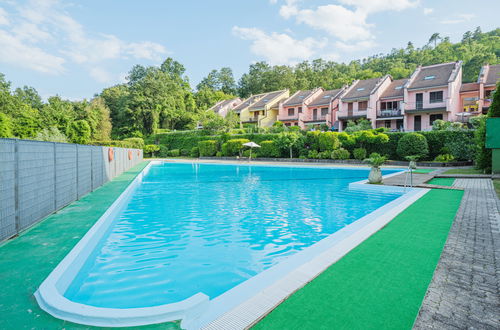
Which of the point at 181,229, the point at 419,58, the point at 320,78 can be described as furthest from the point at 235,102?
the point at 181,229

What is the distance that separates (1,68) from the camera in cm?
5306

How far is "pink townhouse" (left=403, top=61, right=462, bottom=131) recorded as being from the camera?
30828 millimetres

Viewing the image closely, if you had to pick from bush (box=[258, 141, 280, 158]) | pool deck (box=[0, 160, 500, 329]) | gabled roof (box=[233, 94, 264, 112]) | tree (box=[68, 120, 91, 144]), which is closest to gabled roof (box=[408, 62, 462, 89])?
bush (box=[258, 141, 280, 158])

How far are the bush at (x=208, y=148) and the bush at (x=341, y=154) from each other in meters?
15.9

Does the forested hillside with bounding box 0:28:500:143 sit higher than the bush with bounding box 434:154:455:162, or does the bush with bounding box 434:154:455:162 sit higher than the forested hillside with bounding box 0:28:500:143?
the forested hillside with bounding box 0:28:500:143

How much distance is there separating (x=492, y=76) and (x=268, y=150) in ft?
80.3

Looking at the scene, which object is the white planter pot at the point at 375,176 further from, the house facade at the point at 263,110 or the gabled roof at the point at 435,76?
the house facade at the point at 263,110

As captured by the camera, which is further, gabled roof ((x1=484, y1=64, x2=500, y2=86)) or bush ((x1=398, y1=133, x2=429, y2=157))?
gabled roof ((x1=484, y1=64, x2=500, y2=86))

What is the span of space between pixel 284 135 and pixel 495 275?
86.1 ft

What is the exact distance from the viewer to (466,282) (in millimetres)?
3154

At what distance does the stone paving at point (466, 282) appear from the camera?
8.01 ft

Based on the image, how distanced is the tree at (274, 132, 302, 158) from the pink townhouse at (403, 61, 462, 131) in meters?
13.5

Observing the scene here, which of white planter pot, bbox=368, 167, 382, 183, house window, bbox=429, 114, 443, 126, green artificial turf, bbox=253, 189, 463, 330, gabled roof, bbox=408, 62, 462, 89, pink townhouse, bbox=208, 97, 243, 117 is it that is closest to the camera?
green artificial turf, bbox=253, 189, 463, 330

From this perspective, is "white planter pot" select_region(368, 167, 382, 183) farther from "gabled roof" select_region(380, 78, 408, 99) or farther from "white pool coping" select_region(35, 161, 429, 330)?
"gabled roof" select_region(380, 78, 408, 99)
